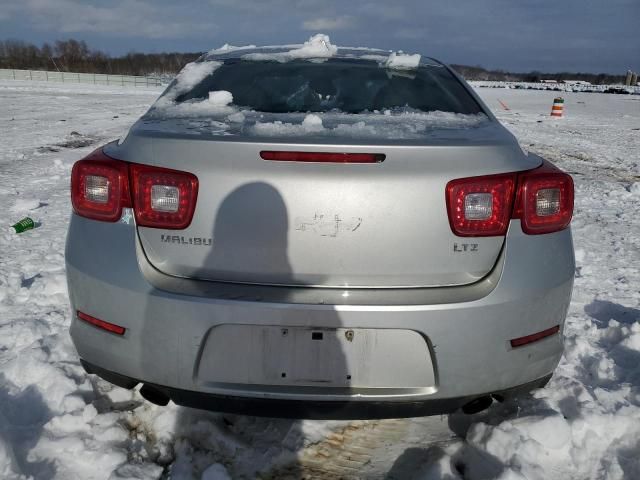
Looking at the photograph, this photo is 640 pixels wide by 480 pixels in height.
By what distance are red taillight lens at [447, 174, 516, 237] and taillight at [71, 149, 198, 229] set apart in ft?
2.75

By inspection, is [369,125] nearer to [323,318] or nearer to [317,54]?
[323,318]

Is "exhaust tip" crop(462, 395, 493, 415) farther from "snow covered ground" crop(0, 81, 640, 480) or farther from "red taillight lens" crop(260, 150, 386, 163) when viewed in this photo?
"red taillight lens" crop(260, 150, 386, 163)

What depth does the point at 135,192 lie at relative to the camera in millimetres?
1706

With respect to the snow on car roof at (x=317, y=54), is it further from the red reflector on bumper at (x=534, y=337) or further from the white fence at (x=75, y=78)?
the white fence at (x=75, y=78)

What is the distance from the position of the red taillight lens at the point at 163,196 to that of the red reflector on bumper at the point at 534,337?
117 centimetres

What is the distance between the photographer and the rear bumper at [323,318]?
1.62 m

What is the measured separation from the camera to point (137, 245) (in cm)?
171

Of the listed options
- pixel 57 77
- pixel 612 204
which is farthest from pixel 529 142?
pixel 57 77

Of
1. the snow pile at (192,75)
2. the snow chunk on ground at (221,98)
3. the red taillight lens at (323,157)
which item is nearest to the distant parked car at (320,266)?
the red taillight lens at (323,157)

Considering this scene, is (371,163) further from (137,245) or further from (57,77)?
(57,77)

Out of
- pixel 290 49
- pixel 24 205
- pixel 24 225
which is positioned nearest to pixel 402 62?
pixel 290 49

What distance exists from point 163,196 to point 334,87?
1277 mm

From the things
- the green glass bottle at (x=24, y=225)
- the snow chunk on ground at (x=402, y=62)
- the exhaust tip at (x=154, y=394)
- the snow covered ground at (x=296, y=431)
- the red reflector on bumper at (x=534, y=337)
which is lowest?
the snow covered ground at (x=296, y=431)

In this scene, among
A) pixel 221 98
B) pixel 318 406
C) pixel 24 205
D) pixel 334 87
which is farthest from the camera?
pixel 24 205
